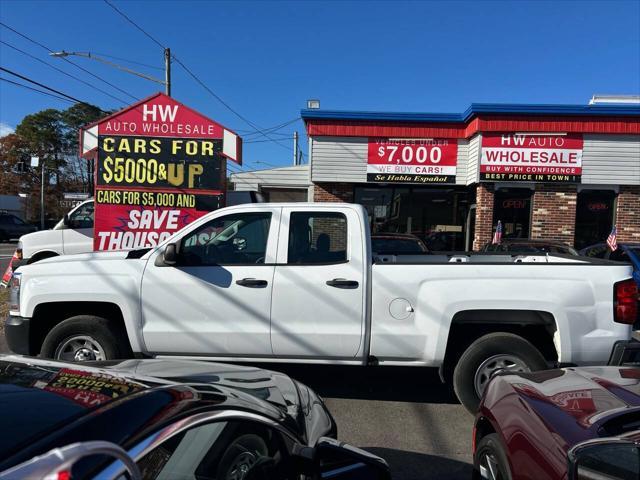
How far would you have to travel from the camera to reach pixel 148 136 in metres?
8.19

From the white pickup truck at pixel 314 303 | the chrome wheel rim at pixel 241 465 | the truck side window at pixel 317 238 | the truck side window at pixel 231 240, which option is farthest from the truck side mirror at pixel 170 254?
the chrome wheel rim at pixel 241 465

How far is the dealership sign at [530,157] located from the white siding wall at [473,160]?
12cm

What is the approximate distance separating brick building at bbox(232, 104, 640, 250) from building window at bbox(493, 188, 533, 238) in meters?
0.03

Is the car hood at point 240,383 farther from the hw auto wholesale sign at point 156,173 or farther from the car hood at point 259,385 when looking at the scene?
the hw auto wholesale sign at point 156,173

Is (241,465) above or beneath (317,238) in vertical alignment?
beneath

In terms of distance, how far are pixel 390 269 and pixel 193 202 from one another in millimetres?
4836

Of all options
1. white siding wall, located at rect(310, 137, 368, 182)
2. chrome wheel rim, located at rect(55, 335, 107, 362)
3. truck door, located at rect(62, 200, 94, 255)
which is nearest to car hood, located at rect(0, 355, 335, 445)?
chrome wheel rim, located at rect(55, 335, 107, 362)

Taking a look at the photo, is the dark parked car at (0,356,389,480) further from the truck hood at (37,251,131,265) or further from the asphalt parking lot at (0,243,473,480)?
the truck hood at (37,251,131,265)

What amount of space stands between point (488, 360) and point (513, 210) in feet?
36.6

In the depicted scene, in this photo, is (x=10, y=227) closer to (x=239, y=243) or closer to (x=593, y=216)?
(x=239, y=243)

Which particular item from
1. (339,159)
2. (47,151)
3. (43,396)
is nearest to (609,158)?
(339,159)

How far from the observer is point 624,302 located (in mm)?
4039

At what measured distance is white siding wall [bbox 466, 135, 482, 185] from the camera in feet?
45.4

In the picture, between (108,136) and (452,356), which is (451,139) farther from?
(452,356)
